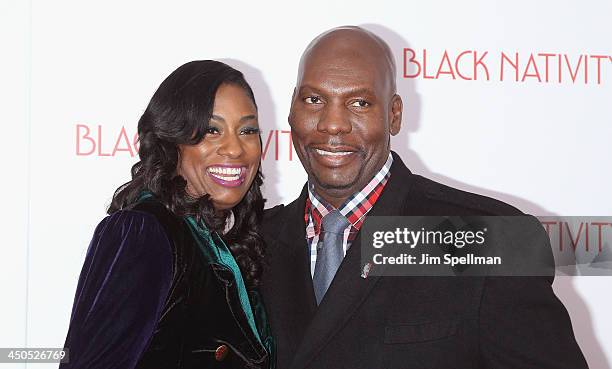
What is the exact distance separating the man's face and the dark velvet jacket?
0.39 meters

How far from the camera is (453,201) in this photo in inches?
87.0

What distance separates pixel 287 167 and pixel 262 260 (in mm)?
963

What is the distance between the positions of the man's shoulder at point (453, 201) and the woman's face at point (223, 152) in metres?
0.48

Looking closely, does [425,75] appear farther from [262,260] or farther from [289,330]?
[289,330]

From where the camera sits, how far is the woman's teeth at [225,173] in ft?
7.18

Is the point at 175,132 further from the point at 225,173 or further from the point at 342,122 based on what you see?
the point at 342,122

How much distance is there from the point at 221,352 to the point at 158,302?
233 mm

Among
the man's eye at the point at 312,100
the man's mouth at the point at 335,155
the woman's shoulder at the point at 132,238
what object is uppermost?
the man's eye at the point at 312,100

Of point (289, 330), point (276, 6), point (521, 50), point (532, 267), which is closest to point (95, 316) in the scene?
point (289, 330)

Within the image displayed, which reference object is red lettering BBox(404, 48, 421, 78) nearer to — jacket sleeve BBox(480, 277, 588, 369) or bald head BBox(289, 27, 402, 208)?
bald head BBox(289, 27, 402, 208)

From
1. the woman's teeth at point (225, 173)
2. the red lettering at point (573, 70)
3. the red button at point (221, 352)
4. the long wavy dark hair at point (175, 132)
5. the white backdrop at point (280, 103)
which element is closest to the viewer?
the red button at point (221, 352)

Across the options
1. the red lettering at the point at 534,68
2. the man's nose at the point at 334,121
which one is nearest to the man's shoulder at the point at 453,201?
the man's nose at the point at 334,121

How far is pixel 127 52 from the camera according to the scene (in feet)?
10.4

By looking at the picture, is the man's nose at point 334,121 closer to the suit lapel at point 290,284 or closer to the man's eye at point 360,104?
the man's eye at point 360,104
